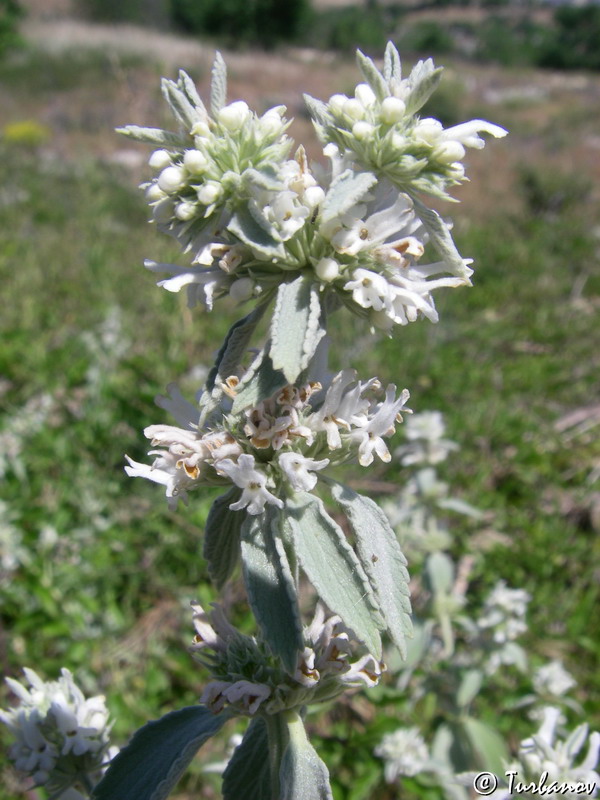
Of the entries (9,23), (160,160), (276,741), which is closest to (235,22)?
(9,23)

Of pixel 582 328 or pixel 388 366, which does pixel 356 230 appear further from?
pixel 582 328

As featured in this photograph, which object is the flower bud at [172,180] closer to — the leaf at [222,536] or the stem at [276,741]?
the leaf at [222,536]

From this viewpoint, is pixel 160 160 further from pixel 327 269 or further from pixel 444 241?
pixel 444 241

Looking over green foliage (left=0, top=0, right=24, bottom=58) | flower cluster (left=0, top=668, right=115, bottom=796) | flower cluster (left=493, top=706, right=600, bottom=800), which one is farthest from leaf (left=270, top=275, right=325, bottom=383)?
green foliage (left=0, top=0, right=24, bottom=58)

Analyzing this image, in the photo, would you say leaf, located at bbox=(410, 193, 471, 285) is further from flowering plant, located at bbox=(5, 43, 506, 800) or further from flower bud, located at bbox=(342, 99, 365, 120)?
flower bud, located at bbox=(342, 99, 365, 120)

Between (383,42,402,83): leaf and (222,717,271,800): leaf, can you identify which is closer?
(383,42,402,83): leaf

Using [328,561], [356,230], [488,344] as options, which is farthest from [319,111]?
[488,344]
